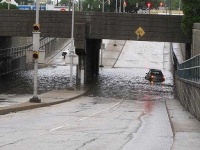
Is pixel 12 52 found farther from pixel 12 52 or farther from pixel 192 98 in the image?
pixel 192 98

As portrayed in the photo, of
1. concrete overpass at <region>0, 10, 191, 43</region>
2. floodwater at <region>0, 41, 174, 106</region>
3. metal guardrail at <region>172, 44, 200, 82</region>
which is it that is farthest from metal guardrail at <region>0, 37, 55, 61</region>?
Answer: metal guardrail at <region>172, 44, 200, 82</region>

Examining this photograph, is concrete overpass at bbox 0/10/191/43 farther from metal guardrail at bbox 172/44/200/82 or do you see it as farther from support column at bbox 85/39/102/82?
metal guardrail at bbox 172/44/200/82

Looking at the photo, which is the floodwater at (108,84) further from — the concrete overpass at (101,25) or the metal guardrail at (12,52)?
the concrete overpass at (101,25)

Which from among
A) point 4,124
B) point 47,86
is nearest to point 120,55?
point 47,86

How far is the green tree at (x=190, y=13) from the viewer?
4959 cm

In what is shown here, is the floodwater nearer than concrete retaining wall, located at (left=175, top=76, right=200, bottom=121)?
No

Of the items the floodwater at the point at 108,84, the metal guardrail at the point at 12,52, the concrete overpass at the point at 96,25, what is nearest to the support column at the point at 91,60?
the floodwater at the point at 108,84

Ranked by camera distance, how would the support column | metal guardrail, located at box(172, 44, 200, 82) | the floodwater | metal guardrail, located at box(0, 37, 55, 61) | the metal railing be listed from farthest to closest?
the metal railing, metal guardrail, located at box(0, 37, 55, 61), the support column, the floodwater, metal guardrail, located at box(172, 44, 200, 82)

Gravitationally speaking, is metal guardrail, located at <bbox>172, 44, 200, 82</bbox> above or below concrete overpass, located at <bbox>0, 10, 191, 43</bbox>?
below

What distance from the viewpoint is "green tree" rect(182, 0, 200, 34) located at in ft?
163

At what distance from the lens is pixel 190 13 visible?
164 ft

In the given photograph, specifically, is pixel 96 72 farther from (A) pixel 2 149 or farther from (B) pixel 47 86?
(A) pixel 2 149

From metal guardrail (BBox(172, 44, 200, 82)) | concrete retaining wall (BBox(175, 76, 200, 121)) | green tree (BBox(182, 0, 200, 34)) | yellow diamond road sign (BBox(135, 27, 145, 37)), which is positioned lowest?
concrete retaining wall (BBox(175, 76, 200, 121))

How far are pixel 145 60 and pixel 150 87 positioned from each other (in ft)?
131
